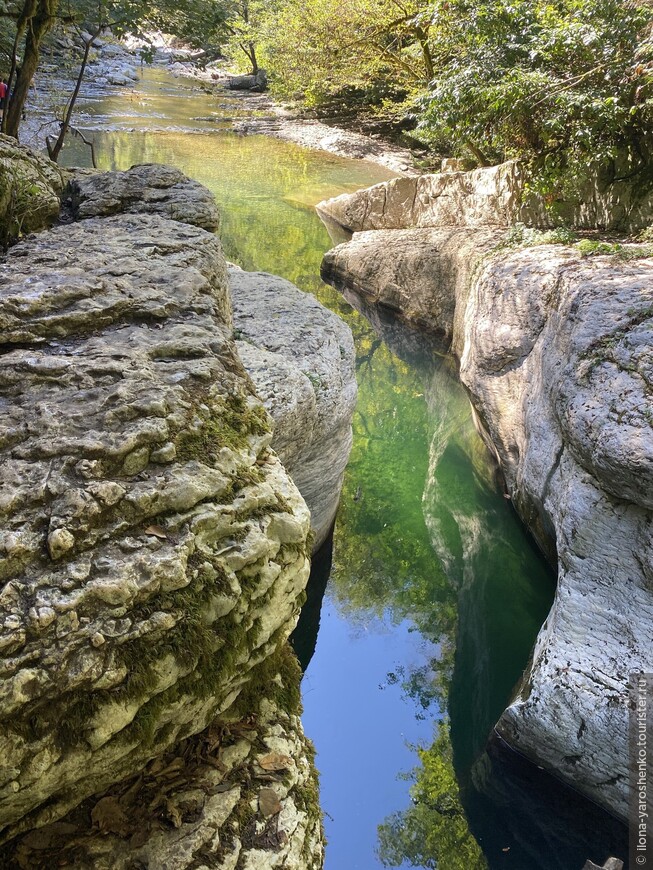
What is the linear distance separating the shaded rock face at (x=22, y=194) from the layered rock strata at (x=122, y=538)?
912mm

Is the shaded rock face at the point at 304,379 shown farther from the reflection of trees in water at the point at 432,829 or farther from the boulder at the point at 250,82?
the boulder at the point at 250,82

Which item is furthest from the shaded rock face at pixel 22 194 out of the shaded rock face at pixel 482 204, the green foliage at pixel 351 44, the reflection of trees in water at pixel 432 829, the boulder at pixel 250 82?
the boulder at pixel 250 82

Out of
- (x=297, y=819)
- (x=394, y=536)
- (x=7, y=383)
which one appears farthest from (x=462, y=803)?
(x=7, y=383)

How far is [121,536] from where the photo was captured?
1.82 metres

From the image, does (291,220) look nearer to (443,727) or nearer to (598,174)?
(598,174)

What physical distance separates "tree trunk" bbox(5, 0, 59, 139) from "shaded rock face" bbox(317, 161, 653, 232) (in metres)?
5.41

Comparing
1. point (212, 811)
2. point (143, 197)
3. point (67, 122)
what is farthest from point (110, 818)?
point (67, 122)

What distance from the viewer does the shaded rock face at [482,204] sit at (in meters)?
7.20

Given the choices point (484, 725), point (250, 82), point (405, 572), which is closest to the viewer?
point (484, 725)

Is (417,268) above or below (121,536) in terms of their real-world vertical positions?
above

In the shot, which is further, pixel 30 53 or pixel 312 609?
pixel 30 53

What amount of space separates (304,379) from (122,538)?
2479mm

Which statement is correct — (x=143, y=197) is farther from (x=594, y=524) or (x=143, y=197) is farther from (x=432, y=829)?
(x=432, y=829)

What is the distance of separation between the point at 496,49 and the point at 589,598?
7093 mm
